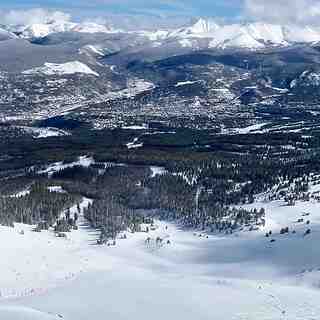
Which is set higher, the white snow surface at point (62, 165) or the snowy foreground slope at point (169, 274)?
the snowy foreground slope at point (169, 274)

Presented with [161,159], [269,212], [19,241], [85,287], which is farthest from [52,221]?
[161,159]

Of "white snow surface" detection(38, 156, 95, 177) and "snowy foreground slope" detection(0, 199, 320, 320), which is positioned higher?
"snowy foreground slope" detection(0, 199, 320, 320)

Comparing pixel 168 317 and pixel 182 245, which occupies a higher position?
pixel 168 317

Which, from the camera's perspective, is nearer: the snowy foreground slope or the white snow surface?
the snowy foreground slope

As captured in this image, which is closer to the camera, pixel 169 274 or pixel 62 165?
pixel 169 274

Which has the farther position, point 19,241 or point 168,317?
point 19,241

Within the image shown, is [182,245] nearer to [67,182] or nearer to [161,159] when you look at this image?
[67,182]

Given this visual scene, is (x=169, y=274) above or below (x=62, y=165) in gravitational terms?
above

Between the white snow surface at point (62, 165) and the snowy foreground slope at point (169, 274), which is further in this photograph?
the white snow surface at point (62, 165)
